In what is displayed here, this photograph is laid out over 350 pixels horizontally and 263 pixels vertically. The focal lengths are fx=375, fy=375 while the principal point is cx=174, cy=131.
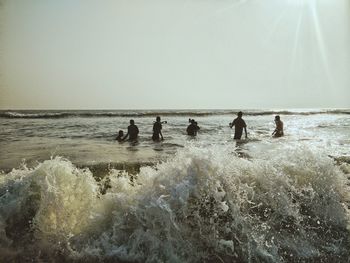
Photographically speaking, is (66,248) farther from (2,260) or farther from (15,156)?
(15,156)

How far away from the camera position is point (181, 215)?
576 cm

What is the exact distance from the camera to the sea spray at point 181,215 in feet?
17.4

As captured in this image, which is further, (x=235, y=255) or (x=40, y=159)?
(x=40, y=159)

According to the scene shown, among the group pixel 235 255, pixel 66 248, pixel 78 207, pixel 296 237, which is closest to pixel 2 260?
pixel 66 248

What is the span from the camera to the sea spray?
17.4 feet

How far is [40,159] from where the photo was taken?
1328 cm

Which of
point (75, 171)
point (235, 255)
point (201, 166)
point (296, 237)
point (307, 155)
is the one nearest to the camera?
point (235, 255)

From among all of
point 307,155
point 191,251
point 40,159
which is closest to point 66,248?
point 191,251

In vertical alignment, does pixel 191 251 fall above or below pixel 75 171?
below

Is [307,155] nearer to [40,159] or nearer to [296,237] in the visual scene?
[296,237]

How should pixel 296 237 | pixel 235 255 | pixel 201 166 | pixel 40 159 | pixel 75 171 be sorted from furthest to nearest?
pixel 40 159, pixel 75 171, pixel 201 166, pixel 296 237, pixel 235 255

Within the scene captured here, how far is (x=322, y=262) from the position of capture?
204 inches

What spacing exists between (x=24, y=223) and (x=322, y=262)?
4.53 m

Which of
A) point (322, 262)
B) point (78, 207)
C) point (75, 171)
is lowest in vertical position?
point (322, 262)
